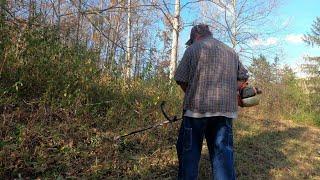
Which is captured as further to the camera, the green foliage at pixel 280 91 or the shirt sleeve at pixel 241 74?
the green foliage at pixel 280 91

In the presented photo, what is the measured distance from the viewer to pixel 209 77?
480 cm

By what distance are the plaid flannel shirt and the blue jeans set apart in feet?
0.53

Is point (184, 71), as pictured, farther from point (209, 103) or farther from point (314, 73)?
point (314, 73)

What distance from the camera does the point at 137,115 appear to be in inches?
275

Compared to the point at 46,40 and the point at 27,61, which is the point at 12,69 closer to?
the point at 27,61

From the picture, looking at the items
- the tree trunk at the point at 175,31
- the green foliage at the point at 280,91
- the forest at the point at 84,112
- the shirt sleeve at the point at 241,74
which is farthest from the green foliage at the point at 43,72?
the green foliage at the point at 280,91

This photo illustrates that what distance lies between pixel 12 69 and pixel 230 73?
2891 millimetres

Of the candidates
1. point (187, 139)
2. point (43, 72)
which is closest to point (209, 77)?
point (187, 139)

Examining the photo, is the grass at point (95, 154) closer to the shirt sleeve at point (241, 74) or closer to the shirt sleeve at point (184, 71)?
the shirt sleeve at point (184, 71)

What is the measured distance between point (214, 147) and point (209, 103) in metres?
0.54

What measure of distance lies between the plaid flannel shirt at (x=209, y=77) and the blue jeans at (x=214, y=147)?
6.3 inches

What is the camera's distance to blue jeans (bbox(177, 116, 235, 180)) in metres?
4.83

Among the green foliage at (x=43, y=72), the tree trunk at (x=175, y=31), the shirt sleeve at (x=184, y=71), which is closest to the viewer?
the shirt sleeve at (x=184, y=71)

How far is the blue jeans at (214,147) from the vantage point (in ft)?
15.8
